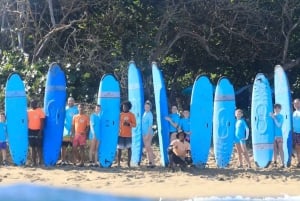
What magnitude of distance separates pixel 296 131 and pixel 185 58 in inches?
291

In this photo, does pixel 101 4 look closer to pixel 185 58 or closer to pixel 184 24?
pixel 184 24

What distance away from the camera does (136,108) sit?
10234 millimetres

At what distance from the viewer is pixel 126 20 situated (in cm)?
1477

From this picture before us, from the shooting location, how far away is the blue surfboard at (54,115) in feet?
31.6

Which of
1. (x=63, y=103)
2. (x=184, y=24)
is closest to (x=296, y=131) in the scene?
(x=63, y=103)

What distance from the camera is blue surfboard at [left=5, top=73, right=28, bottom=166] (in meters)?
9.70

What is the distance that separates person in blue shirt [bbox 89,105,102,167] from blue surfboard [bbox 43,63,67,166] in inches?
20.3

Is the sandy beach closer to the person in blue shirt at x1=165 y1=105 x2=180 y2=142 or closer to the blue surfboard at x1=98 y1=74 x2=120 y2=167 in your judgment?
the blue surfboard at x1=98 y1=74 x2=120 y2=167

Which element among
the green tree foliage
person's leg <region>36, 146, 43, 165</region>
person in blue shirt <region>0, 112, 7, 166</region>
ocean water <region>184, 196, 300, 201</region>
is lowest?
ocean water <region>184, 196, 300, 201</region>

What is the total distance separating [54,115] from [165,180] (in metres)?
2.39

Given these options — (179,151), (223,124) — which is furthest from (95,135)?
(223,124)

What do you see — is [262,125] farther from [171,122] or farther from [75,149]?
[75,149]

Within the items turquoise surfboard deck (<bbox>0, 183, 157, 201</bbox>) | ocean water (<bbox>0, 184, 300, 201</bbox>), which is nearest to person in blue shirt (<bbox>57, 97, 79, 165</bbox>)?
turquoise surfboard deck (<bbox>0, 183, 157, 201</bbox>)

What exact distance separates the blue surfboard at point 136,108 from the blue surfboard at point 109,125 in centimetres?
41
